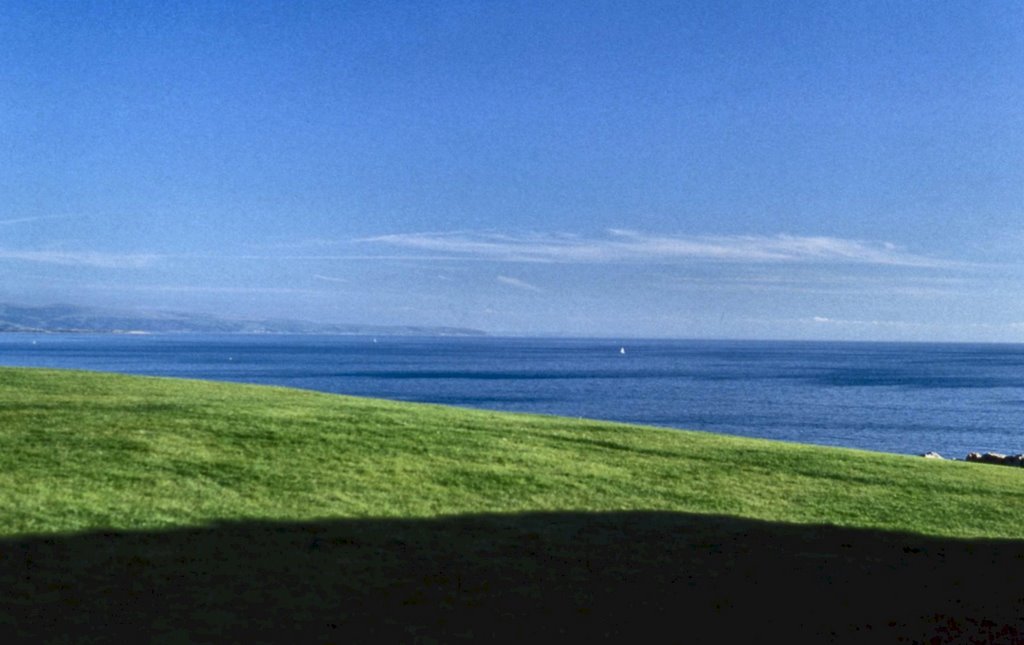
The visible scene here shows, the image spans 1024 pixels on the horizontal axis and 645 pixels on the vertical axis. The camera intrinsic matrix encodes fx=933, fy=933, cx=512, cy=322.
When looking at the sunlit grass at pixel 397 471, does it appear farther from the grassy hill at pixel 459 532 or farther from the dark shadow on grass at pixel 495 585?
the dark shadow on grass at pixel 495 585

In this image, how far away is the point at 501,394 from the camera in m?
94.8

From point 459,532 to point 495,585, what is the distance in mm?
2174

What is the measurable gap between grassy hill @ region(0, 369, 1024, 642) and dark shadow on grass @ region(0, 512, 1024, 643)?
35 millimetres

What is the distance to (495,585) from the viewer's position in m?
8.77

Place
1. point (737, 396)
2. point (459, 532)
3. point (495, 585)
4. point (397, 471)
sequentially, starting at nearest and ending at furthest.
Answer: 1. point (495, 585)
2. point (459, 532)
3. point (397, 471)
4. point (737, 396)

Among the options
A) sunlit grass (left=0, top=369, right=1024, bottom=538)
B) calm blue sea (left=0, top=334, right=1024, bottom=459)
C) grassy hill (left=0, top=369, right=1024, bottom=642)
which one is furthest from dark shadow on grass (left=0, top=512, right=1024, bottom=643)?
calm blue sea (left=0, top=334, right=1024, bottom=459)

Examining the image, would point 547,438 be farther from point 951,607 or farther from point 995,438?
point 995,438

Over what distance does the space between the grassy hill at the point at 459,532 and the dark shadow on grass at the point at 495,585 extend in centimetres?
3

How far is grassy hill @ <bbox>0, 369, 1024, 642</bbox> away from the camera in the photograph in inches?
308

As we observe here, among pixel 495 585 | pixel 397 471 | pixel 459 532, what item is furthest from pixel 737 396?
pixel 495 585

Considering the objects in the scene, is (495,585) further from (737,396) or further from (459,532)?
(737,396)

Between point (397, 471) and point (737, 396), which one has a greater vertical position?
point (397, 471)

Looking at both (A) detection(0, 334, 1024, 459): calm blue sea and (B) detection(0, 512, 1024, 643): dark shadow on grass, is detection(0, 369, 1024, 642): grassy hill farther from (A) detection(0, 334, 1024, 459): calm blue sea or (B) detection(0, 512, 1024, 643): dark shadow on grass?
(A) detection(0, 334, 1024, 459): calm blue sea

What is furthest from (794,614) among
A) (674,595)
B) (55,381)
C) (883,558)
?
(55,381)
